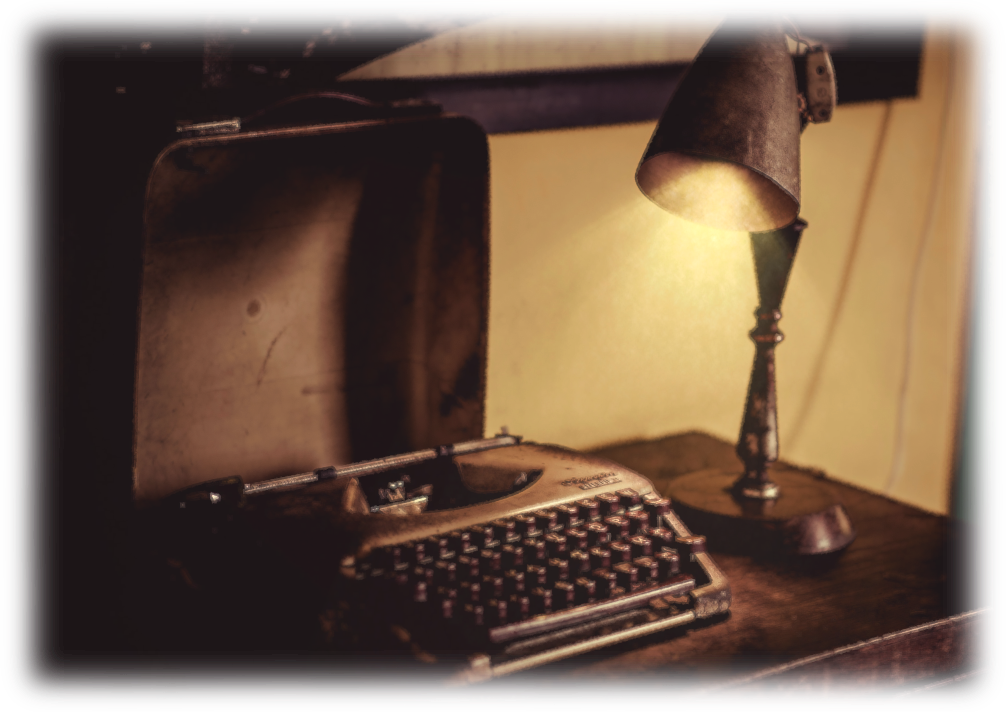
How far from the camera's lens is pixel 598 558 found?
111cm

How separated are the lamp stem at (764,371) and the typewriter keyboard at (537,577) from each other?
25cm

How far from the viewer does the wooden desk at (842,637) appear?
3.41 ft

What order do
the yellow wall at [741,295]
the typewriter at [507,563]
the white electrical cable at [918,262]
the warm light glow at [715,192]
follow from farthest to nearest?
the white electrical cable at [918,262] < the yellow wall at [741,295] < the warm light glow at [715,192] < the typewriter at [507,563]

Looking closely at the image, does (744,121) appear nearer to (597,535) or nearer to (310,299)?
(597,535)

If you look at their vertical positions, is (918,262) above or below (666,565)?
above

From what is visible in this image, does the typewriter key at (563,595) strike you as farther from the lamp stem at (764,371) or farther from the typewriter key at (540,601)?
the lamp stem at (764,371)

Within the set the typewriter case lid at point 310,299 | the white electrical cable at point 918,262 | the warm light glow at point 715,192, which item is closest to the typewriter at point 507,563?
the typewriter case lid at point 310,299

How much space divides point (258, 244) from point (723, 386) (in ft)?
2.96

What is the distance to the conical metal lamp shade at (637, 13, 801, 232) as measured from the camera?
1.08m

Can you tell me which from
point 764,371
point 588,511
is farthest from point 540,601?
point 764,371

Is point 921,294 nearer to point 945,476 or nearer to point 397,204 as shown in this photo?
point 945,476

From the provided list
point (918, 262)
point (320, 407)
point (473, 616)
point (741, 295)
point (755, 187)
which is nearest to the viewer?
point (473, 616)

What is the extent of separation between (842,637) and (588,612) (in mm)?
314

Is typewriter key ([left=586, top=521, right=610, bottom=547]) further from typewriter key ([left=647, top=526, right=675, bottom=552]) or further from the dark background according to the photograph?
the dark background
